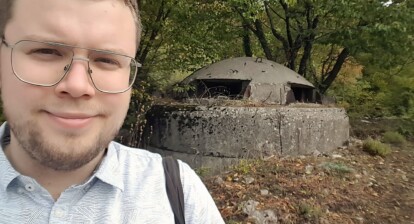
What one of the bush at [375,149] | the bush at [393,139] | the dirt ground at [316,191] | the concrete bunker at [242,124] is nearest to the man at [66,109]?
the dirt ground at [316,191]

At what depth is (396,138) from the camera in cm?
970

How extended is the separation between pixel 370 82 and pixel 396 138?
349 cm

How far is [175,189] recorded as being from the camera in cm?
139

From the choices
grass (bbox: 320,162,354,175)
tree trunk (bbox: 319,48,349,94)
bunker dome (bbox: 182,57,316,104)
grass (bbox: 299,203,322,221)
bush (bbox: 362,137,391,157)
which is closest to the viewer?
grass (bbox: 299,203,322,221)

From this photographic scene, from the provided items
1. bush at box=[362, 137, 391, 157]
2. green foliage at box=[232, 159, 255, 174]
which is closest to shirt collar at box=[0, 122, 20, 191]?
green foliage at box=[232, 159, 255, 174]

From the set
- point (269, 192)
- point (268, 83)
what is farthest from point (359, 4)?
point (269, 192)

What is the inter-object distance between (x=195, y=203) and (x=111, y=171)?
1.00 feet

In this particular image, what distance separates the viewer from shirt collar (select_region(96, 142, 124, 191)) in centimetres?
131

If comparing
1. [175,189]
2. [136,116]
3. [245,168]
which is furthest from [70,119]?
[136,116]

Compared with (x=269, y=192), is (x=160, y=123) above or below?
above

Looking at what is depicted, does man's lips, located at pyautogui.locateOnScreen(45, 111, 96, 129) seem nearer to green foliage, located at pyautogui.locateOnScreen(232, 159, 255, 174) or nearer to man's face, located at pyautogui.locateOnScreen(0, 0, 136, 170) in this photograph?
man's face, located at pyautogui.locateOnScreen(0, 0, 136, 170)

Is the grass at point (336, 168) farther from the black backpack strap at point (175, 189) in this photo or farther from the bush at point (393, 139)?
the black backpack strap at point (175, 189)

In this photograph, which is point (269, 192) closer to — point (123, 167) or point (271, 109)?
point (271, 109)

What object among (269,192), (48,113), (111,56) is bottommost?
(269,192)
